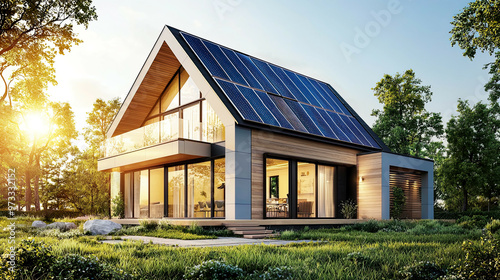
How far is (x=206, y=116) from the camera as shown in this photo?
17.5 m

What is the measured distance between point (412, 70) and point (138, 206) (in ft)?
85.1

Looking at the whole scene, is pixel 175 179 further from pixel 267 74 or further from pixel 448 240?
pixel 448 240

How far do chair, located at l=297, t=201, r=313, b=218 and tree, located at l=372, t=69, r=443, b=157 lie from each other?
18.7 metres

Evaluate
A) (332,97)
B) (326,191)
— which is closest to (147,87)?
(326,191)

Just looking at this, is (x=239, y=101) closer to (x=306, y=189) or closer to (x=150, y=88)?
(x=306, y=189)

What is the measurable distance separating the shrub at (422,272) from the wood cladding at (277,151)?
987 cm

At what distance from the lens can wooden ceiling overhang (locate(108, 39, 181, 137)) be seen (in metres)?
18.7

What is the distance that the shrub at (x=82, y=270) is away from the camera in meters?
4.73

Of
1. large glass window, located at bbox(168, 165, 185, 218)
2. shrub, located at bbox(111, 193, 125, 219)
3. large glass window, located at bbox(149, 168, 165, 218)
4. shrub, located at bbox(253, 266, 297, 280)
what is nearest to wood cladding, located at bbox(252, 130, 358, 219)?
large glass window, located at bbox(168, 165, 185, 218)

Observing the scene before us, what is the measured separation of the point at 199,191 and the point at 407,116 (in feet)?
80.8

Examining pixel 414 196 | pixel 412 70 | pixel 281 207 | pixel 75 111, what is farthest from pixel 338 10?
pixel 75 111

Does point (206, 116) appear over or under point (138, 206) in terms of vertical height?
over

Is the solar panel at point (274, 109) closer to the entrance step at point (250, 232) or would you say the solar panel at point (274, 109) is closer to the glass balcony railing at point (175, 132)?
the glass balcony railing at point (175, 132)

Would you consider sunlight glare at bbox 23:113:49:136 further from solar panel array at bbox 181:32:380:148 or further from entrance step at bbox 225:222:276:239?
entrance step at bbox 225:222:276:239
